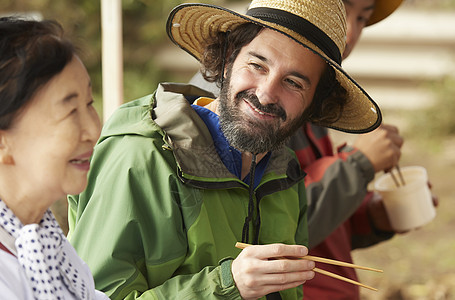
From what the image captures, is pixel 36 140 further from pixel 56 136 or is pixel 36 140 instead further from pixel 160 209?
pixel 160 209

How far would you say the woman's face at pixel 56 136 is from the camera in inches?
45.5

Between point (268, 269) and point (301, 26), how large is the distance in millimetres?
724

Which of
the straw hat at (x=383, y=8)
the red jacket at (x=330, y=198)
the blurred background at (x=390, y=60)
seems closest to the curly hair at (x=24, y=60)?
the red jacket at (x=330, y=198)

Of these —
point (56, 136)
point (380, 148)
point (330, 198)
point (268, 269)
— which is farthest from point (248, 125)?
point (380, 148)

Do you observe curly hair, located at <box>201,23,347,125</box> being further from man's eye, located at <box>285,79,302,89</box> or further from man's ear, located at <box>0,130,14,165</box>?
man's ear, located at <box>0,130,14,165</box>

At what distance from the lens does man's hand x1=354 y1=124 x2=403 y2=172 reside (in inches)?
103

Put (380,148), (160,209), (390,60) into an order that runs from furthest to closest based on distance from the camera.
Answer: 1. (390,60)
2. (380,148)
3. (160,209)

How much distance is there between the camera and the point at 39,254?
3.90ft

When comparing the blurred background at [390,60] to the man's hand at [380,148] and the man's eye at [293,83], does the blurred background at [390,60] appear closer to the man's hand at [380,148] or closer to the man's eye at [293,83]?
the man's hand at [380,148]

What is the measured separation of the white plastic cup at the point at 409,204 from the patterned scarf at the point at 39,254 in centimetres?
176

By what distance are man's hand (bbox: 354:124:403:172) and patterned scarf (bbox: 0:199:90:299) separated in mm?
1610

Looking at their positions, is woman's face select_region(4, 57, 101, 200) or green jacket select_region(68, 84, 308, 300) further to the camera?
green jacket select_region(68, 84, 308, 300)

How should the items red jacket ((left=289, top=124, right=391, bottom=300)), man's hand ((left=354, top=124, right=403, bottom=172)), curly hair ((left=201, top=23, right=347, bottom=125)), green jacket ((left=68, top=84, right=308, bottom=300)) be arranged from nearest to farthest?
green jacket ((left=68, top=84, right=308, bottom=300)) < curly hair ((left=201, top=23, right=347, bottom=125)) < red jacket ((left=289, top=124, right=391, bottom=300)) < man's hand ((left=354, top=124, right=403, bottom=172))

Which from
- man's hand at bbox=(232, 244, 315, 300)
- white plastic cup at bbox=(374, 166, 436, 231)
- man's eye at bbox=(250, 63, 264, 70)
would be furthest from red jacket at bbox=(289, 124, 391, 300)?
man's hand at bbox=(232, 244, 315, 300)
